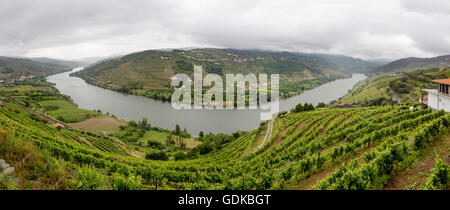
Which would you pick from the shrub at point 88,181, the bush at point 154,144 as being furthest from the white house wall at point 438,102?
the bush at point 154,144

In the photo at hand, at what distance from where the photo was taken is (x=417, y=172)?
23.1ft

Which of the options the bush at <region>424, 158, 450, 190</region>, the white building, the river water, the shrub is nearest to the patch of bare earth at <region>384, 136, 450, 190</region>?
the bush at <region>424, 158, 450, 190</region>

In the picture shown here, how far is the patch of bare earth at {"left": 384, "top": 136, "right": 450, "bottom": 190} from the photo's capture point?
6598mm

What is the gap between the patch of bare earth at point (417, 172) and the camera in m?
6.60

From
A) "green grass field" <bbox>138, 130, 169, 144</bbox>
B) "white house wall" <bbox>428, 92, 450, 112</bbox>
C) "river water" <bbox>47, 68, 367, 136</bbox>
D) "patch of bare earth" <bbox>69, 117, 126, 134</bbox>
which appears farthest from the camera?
"river water" <bbox>47, 68, 367, 136</bbox>

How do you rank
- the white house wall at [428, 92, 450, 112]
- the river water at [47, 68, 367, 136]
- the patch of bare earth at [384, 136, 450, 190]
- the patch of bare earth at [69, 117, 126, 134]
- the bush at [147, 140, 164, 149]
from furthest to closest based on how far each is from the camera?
1. the river water at [47, 68, 367, 136]
2. the patch of bare earth at [69, 117, 126, 134]
3. the bush at [147, 140, 164, 149]
4. the white house wall at [428, 92, 450, 112]
5. the patch of bare earth at [384, 136, 450, 190]

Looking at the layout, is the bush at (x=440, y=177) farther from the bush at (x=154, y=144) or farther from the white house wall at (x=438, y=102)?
the bush at (x=154, y=144)

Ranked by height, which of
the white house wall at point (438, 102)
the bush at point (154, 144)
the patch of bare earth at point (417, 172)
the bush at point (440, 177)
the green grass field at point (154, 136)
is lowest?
the bush at point (154, 144)

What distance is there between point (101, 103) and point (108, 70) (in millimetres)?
84175

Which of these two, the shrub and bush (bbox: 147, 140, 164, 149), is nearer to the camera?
the shrub

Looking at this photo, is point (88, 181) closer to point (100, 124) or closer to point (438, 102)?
point (438, 102)

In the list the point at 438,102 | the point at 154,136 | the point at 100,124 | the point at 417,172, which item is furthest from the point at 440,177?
the point at 100,124

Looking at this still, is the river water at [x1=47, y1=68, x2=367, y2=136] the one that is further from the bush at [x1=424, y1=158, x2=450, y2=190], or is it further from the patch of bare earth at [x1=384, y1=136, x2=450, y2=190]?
the bush at [x1=424, y1=158, x2=450, y2=190]
